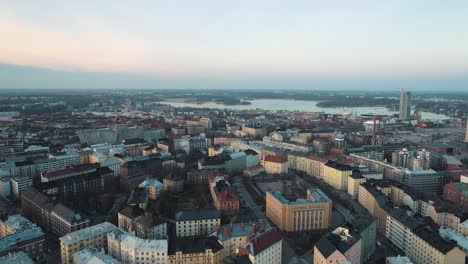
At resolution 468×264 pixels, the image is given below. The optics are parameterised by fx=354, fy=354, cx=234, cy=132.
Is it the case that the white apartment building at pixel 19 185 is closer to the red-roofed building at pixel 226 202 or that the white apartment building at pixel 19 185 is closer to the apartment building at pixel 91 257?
the apartment building at pixel 91 257

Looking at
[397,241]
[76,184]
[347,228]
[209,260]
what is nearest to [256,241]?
[209,260]

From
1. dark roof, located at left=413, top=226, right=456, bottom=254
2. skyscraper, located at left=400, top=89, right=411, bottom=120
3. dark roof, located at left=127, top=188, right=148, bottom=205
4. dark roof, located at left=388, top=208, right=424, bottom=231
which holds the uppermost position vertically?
skyscraper, located at left=400, top=89, right=411, bottom=120

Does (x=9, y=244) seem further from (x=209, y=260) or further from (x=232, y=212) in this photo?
(x=232, y=212)

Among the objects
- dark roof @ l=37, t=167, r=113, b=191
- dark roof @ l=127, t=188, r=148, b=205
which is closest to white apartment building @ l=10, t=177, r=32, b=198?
dark roof @ l=37, t=167, r=113, b=191

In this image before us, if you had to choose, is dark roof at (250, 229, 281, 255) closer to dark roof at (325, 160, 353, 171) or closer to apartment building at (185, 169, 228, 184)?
apartment building at (185, 169, 228, 184)

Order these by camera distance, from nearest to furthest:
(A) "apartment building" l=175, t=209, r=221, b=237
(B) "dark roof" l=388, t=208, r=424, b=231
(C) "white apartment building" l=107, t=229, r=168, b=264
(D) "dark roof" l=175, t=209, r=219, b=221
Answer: (C) "white apartment building" l=107, t=229, r=168, b=264 < (B) "dark roof" l=388, t=208, r=424, b=231 < (A) "apartment building" l=175, t=209, r=221, b=237 < (D) "dark roof" l=175, t=209, r=219, b=221

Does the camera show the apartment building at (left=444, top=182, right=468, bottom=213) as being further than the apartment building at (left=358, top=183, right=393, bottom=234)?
Yes
